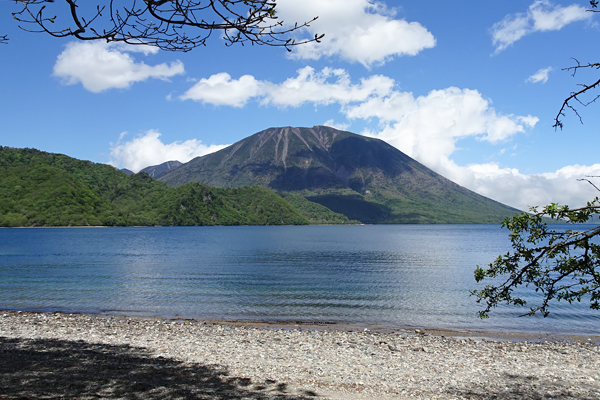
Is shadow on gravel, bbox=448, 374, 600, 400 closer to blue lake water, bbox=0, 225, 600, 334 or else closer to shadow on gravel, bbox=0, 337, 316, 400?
shadow on gravel, bbox=0, 337, 316, 400

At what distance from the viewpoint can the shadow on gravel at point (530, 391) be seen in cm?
1147

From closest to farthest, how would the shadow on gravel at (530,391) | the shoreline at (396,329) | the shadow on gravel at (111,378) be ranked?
the shadow on gravel at (111,378) < the shadow on gravel at (530,391) < the shoreline at (396,329)

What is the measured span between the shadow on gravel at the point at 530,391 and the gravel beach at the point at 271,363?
0.03 m

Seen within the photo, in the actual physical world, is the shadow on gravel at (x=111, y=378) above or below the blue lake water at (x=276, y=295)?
above

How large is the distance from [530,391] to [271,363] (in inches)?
331

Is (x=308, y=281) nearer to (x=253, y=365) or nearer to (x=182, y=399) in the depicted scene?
(x=253, y=365)

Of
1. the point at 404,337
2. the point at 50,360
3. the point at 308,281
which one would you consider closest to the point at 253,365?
the point at 50,360

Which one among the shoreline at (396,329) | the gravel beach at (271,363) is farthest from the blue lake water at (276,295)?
the gravel beach at (271,363)

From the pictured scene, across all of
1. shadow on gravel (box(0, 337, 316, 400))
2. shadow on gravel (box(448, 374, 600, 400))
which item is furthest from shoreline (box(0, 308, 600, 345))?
shadow on gravel (box(0, 337, 316, 400))

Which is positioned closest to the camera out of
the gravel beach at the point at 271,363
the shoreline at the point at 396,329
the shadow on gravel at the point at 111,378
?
the shadow on gravel at the point at 111,378

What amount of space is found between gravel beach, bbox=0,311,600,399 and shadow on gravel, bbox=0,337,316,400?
0.03 meters

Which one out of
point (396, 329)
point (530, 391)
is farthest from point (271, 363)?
point (396, 329)

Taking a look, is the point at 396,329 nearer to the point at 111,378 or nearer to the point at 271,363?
the point at 271,363

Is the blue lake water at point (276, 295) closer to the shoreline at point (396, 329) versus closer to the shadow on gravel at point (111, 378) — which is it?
the shoreline at point (396, 329)
